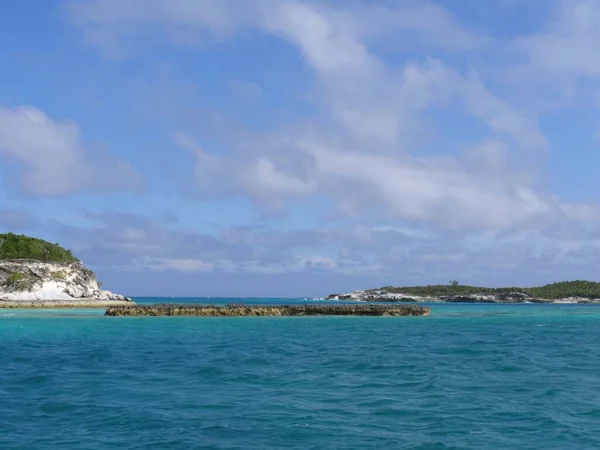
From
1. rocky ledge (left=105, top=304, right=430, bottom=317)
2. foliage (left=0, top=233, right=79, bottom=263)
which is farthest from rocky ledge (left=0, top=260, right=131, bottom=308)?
rocky ledge (left=105, top=304, right=430, bottom=317)

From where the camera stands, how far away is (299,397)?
23734 millimetres

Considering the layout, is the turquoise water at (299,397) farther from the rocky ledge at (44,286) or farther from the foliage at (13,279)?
the foliage at (13,279)

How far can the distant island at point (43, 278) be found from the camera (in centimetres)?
12581

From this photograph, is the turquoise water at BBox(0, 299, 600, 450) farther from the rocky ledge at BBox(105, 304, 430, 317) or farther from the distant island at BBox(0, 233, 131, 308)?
the distant island at BBox(0, 233, 131, 308)

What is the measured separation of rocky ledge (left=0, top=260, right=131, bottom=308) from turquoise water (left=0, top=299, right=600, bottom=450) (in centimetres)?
8989

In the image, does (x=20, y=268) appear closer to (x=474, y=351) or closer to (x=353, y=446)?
(x=474, y=351)

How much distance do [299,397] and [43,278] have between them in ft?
395

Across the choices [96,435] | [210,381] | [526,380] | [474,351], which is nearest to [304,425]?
[96,435]

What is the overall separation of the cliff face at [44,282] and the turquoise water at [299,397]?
92.2 m

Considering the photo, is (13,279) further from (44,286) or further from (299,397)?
(299,397)

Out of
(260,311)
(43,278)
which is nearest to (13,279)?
(43,278)

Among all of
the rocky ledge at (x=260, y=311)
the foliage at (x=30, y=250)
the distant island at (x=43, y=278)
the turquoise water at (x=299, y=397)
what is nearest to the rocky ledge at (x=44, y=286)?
the distant island at (x=43, y=278)

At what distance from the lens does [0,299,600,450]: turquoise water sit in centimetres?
1759

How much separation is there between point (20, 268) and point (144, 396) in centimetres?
11716
